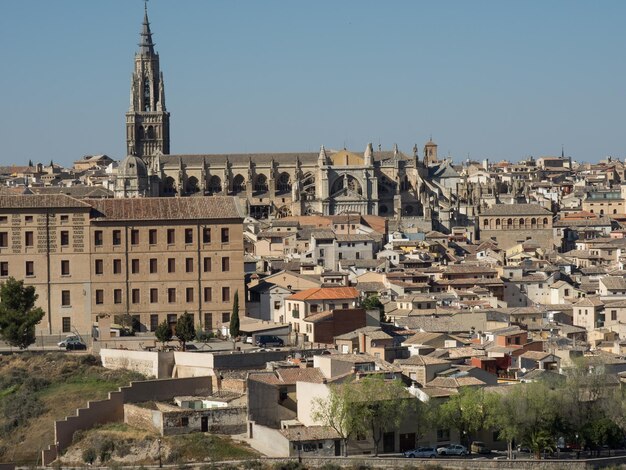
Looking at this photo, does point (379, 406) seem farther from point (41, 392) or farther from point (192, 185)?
point (192, 185)

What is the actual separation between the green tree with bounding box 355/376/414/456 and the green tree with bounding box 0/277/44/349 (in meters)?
14.0

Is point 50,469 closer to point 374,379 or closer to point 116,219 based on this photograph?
point 374,379

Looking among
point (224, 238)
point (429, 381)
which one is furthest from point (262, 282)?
point (429, 381)

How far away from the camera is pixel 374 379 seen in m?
46.2

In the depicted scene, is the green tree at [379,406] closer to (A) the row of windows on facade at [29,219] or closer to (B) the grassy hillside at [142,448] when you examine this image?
(B) the grassy hillside at [142,448]

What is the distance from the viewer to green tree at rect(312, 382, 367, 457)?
147ft

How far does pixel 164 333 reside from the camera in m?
54.1

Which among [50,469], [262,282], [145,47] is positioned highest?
[145,47]

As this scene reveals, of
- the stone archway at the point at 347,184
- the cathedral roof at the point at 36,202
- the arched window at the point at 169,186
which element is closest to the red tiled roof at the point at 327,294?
the cathedral roof at the point at 36,202

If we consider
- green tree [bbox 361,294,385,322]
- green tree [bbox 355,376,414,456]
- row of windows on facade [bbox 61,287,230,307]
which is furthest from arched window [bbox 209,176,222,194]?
green tree [bbox 355,376,414,456]

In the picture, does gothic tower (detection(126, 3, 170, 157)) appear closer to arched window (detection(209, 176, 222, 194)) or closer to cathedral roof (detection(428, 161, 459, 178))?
arched window (detection(209, 176, 222, 194))

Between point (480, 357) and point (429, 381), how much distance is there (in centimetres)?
395

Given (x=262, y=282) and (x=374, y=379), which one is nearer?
(x=374, y=379)

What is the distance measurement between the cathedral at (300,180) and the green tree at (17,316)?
64.7 m
